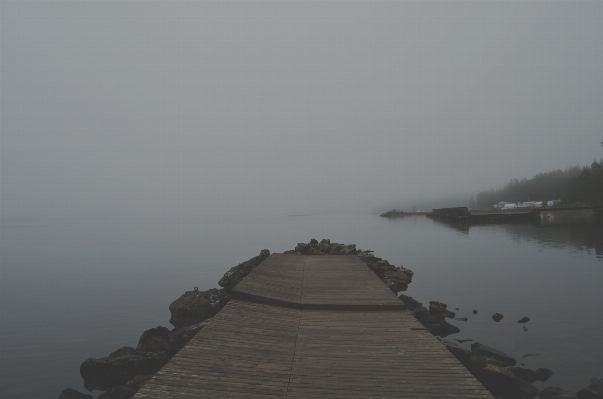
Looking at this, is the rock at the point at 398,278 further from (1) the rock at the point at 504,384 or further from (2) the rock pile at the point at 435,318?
(1) the rock at the point at 504,384

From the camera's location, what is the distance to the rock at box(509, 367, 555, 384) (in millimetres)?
7656

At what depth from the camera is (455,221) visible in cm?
7894

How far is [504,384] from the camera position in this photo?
22.7 feet

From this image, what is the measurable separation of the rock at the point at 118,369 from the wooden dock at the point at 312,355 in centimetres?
200

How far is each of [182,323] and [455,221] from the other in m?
78.8

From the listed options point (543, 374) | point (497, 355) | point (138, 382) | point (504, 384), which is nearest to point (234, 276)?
point (138, 382)

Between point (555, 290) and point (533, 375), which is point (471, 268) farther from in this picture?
point (533, 375)

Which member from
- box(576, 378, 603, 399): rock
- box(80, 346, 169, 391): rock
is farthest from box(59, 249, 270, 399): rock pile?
box(576, 378, 603, 399): rock

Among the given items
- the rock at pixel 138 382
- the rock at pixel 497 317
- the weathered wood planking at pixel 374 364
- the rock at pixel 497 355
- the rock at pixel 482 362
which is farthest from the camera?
the rock at pixel 497 317

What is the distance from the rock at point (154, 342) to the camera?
29.5 ft

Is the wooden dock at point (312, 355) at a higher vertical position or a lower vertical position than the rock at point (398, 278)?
higher

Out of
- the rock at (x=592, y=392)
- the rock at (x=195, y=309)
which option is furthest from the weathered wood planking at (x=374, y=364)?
the rock at (x=195, y=309)

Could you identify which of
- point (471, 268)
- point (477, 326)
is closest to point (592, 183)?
point (471, 268)

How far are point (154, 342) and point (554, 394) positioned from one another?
31.0 feet
